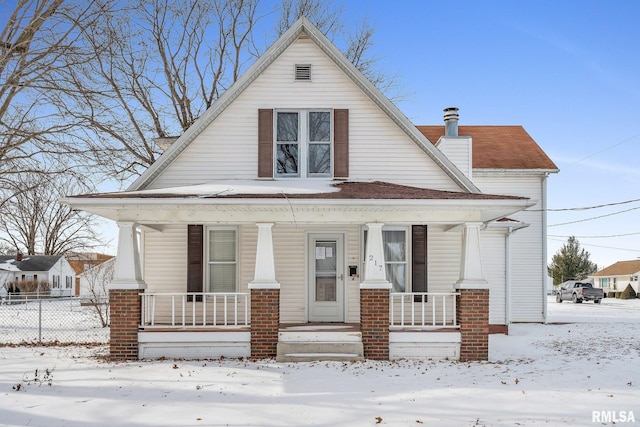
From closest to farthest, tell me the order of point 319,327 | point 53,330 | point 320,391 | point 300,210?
point 320,391, point 300,210, point 319,327, point 53,330

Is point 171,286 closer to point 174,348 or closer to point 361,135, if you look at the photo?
point 174,348

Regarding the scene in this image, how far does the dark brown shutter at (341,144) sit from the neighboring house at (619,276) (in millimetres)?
51086

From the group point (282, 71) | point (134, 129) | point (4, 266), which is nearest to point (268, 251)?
point (282, 71)

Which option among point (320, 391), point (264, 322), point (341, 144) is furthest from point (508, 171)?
point (320, 391)

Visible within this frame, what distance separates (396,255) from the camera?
12266mm

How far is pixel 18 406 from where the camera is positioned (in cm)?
666

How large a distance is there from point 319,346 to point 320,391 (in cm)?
249

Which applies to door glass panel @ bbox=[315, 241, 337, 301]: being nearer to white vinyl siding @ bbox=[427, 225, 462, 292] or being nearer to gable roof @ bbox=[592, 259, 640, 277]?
white vinyl siding @ bbox=[427, 225, 462, 292]

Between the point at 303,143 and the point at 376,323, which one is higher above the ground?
the point at 303,143

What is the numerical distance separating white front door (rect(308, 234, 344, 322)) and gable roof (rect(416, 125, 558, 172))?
7.47 meters

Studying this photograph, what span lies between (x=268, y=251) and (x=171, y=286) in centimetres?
331

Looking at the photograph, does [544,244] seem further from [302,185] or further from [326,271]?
[302,185]

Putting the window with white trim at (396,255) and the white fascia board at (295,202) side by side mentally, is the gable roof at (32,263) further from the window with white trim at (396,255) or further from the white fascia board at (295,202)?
the window with white trim at (396,255)

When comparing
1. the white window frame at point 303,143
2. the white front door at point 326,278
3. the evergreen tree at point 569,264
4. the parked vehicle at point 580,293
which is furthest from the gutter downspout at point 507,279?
the evergreen tree at point 569,264
